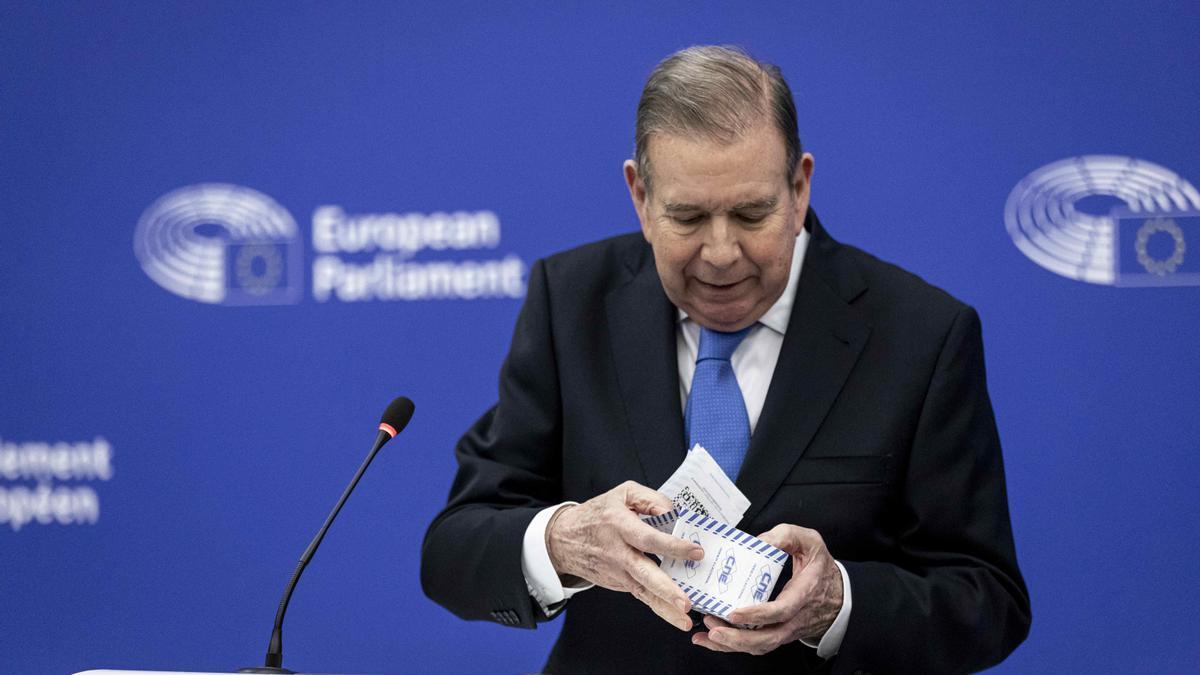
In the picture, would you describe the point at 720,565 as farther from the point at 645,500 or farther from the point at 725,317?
the point at 725,317

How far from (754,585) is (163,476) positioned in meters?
2.67

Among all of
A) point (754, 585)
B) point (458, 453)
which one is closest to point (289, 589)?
point (458, 453)

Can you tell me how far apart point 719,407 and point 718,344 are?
0.12m

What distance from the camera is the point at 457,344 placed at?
3.77 meters

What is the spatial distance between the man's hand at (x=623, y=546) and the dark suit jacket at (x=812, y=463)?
13 cm

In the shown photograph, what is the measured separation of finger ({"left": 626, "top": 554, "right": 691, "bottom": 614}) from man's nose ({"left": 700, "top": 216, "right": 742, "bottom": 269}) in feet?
1.67

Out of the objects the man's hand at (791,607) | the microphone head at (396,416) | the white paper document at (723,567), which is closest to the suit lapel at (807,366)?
the man's hand at (791,607)

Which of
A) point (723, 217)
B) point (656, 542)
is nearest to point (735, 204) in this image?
point (723, 217)

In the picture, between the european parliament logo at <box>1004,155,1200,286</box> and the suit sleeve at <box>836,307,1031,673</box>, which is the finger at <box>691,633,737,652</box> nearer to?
the suit sleeve at <box>836,307,1031,673</box>

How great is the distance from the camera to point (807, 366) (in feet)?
7.30

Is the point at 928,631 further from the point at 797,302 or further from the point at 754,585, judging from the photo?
the point at 797,302

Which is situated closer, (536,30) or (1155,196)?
(1155,196)

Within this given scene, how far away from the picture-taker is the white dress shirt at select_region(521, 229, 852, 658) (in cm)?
209

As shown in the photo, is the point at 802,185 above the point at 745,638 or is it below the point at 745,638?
above
